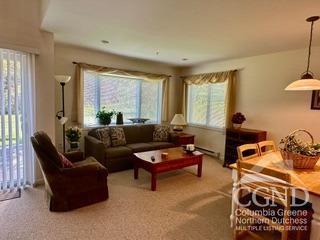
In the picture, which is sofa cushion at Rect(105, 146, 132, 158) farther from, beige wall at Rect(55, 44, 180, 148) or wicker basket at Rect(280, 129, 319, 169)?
wicker basket at Rect(280, 129, 319, 169)

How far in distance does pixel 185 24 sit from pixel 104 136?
2720 mm

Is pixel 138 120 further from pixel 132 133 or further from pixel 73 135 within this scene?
pixel 73 135

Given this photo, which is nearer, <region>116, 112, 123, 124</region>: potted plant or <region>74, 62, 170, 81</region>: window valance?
<region>74, 62, 170, 81</region>: window valance

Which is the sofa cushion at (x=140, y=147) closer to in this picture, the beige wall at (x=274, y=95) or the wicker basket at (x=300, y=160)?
the beige wall at (x=274, y=95)

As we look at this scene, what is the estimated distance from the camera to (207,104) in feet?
18.0

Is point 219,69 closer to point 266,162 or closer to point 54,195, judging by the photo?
point 266,162

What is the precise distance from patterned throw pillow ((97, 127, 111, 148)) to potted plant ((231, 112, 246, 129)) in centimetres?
277

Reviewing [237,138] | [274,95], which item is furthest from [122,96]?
[274,95]

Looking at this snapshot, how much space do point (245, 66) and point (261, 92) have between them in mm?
716

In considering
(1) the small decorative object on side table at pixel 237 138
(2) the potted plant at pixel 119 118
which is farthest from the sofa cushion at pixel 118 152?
(1) the small decorative object on side table at pixel 237 138

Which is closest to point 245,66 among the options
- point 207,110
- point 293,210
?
point 207,110

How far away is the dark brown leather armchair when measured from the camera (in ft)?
8.18

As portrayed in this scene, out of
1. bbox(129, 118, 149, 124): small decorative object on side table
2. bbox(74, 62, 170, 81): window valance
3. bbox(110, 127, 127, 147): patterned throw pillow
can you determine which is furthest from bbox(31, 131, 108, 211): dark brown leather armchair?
bbox(129, 118, 149, 124): small decorative object on side table

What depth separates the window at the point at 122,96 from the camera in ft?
15.2
